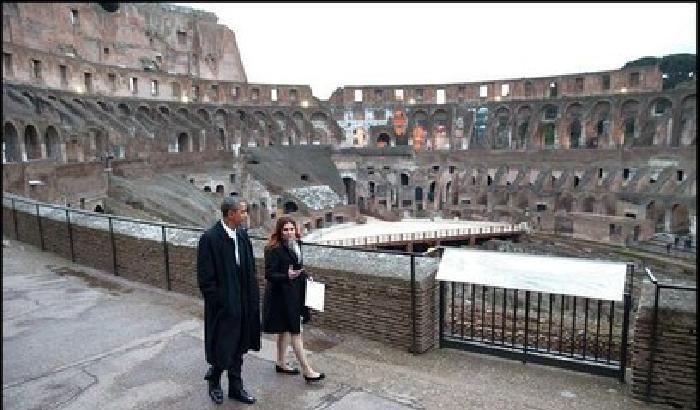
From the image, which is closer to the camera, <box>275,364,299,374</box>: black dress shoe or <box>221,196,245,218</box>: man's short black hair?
<box>221,196,245,218</box>: man's short black hair

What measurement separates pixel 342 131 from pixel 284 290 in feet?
161

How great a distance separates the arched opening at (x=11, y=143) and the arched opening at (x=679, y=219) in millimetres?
36886

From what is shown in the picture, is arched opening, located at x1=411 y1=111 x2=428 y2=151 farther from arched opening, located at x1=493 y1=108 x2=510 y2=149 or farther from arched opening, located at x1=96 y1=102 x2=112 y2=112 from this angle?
arched opening, located at x1=96 y1=102 x2=112 y2=112

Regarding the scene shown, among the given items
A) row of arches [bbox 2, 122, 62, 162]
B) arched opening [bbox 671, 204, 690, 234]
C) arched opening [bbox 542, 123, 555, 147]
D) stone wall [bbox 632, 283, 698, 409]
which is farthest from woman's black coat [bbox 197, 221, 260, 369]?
arched opening [bbox 542, 123, 555, 147]

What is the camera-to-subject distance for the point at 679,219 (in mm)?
31453

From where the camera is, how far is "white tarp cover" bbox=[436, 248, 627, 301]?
506 cm

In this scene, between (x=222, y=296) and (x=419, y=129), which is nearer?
(x=222, y=296)

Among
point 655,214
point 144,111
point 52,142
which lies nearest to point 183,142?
point 144,111

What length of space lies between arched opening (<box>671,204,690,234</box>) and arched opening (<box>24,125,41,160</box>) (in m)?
36.7

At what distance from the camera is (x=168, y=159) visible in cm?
3581

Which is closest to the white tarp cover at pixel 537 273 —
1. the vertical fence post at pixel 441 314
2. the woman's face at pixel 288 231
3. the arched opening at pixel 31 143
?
the vertical fence post at pixel 441 314

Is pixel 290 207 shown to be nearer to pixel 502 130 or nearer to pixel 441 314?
pixel 502 130

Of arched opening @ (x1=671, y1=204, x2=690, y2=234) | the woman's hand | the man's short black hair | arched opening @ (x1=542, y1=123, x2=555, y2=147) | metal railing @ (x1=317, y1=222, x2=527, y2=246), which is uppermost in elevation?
arched opening @ (x1=542, y1=123, x2=555, y2=147)

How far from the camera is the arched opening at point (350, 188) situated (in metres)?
46.5
